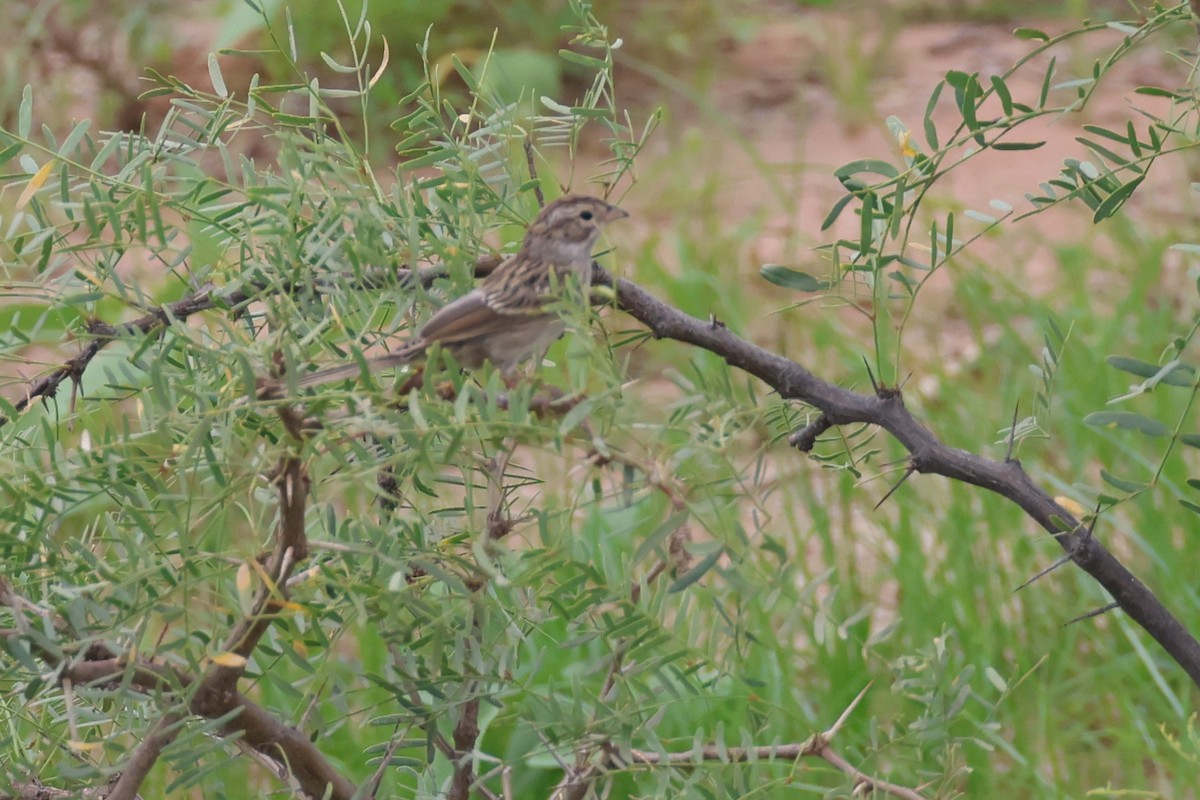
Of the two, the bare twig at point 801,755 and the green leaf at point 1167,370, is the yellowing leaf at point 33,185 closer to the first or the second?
the bare twig at point 801,755

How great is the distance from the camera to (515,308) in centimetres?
151

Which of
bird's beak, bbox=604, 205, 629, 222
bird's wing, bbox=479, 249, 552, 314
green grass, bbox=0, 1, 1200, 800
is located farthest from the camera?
bird's beak, bbox=604, 205, 629, 222

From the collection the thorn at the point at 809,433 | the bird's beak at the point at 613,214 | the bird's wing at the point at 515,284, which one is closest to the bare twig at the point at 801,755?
the thorn at the point at 809,433

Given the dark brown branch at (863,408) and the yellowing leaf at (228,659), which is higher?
the dark brown branch at (863,408)

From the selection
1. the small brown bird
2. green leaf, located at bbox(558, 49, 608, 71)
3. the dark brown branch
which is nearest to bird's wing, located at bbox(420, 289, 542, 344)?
the small brown bird

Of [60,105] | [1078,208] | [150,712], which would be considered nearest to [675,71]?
[1078,208]

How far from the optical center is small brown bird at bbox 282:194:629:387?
56.0 inches

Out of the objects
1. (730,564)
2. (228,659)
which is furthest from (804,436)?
(228,659)

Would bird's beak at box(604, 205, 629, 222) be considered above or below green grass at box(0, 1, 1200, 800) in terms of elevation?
above

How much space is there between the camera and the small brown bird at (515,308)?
56.0 inches

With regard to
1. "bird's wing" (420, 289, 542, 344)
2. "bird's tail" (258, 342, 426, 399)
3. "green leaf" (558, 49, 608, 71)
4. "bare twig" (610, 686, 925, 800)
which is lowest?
"bare twig" (610, 686, 925, 800)

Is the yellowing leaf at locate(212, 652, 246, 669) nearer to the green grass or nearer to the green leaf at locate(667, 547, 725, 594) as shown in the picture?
the green grass

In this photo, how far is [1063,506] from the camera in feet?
5.13

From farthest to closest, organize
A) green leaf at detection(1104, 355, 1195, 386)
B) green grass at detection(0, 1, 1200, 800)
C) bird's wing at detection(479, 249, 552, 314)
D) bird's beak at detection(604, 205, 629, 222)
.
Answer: bird's beak at detection(604, 205, 629, 222), bird's wing at detection(479, 249, 552, 314), green leaf at detection(1104, 355, 1195, 386), green grass at detection(0, 1, 1200, 800)
